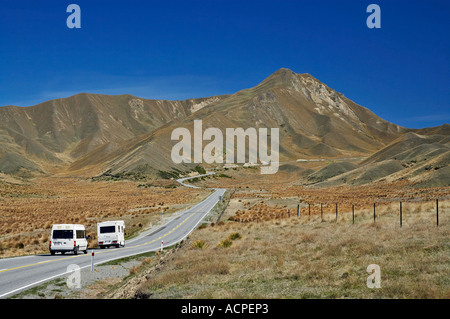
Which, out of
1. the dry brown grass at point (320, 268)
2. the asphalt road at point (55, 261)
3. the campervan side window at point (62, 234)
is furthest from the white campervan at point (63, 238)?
the dry brown grass at point (320, 268)

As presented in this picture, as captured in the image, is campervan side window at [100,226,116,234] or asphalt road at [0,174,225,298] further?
campervan side window at [100,226,116,234]

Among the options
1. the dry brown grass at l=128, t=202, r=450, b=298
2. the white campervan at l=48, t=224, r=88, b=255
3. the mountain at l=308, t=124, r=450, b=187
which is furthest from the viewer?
the mountain at l=308, t=124, r=450, b=187

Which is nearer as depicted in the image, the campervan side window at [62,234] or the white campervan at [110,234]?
the campervan side window at [62,234]

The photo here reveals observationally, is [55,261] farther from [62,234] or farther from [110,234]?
[110,234]

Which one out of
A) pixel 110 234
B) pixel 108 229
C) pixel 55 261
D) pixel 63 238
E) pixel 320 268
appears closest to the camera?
pixel 320 268

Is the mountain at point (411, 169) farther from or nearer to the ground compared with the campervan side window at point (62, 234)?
farther from the ground

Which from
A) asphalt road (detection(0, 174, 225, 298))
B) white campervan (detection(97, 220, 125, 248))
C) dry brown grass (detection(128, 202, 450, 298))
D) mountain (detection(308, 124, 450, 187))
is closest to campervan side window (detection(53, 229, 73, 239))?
asphalt road (detection(0, 174, 225, 298))

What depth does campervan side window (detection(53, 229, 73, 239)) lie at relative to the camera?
2753cm

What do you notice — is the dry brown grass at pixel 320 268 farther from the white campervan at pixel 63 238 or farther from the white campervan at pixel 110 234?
the white campervan at pixel 110 234

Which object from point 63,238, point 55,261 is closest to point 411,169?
point 63,238

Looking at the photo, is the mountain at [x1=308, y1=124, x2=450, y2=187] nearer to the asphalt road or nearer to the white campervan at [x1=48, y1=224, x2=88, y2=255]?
the asphalt road

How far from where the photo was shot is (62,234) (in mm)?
27594

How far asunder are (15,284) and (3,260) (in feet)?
27.1

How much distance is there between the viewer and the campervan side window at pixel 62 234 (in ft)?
90.3
